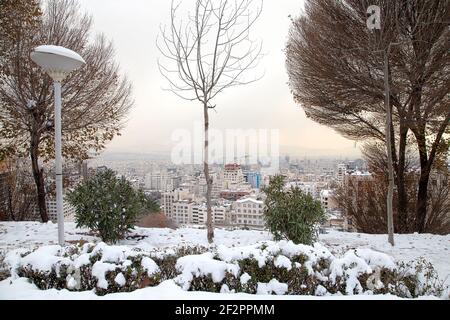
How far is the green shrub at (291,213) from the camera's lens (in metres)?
3.62

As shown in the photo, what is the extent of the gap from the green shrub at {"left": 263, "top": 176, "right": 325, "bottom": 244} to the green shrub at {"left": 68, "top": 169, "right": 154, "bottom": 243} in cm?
172

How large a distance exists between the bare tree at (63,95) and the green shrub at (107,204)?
181cm

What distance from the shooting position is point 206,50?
3834mm

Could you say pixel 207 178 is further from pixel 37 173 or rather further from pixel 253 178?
pixel 37 173

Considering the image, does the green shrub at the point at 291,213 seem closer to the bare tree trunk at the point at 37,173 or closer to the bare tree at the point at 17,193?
the bare tree trunk at the point at 37,173

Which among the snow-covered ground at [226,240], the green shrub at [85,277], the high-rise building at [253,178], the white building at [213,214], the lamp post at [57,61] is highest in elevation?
the lamp post at [57,61]

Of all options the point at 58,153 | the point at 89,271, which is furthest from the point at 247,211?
the point at 58,153

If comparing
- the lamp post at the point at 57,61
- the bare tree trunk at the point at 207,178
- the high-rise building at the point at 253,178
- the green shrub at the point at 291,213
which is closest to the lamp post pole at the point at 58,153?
the lamp post at the point at 57,61

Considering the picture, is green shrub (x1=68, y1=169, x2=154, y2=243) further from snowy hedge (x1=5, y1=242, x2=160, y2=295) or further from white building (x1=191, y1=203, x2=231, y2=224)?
snowy hedge (x1=5, y1=242, x2=160, y2=295)

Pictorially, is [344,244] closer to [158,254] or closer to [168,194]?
[168,194]

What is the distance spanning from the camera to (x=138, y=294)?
5.48 ft

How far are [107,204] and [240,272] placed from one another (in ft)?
8.27

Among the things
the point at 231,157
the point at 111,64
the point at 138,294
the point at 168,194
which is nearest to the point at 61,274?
the point at 138,294
